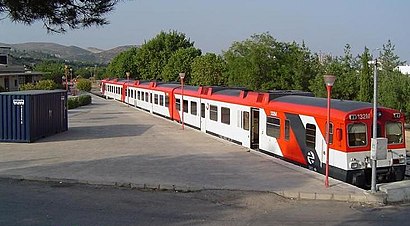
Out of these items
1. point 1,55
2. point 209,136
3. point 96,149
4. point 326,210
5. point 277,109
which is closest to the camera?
point 326,210

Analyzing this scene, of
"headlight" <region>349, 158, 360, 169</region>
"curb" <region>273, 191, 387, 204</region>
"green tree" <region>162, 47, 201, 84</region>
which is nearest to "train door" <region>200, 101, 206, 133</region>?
"headlight" <region>349, 158, 360, 169</region>

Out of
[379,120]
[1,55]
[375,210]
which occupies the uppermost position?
[1,55]

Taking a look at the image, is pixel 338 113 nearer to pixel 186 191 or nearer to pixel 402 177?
pixel 402 177

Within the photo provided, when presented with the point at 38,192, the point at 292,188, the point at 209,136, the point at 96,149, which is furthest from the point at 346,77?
the point at 38,192

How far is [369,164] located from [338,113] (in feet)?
5.24

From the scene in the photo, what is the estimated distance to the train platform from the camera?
1245cm

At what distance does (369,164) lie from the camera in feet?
44.1

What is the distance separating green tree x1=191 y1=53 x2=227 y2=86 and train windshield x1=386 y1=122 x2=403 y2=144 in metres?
32.7

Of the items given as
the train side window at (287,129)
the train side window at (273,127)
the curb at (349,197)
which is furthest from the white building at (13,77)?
the curb at (349,197)

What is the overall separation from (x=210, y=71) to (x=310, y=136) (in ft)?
109

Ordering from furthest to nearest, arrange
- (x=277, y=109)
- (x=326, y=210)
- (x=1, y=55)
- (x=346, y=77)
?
(x=1, y=55) < (x=346, y=77) < (x=277, y=109) < (x=326, y=210)

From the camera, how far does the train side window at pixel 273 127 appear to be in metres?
17.1

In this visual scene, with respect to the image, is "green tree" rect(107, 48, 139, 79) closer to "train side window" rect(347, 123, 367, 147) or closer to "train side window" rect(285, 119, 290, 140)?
"train side window" rect(285, 119, 290, 140)

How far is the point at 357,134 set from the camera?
44.2 feet
